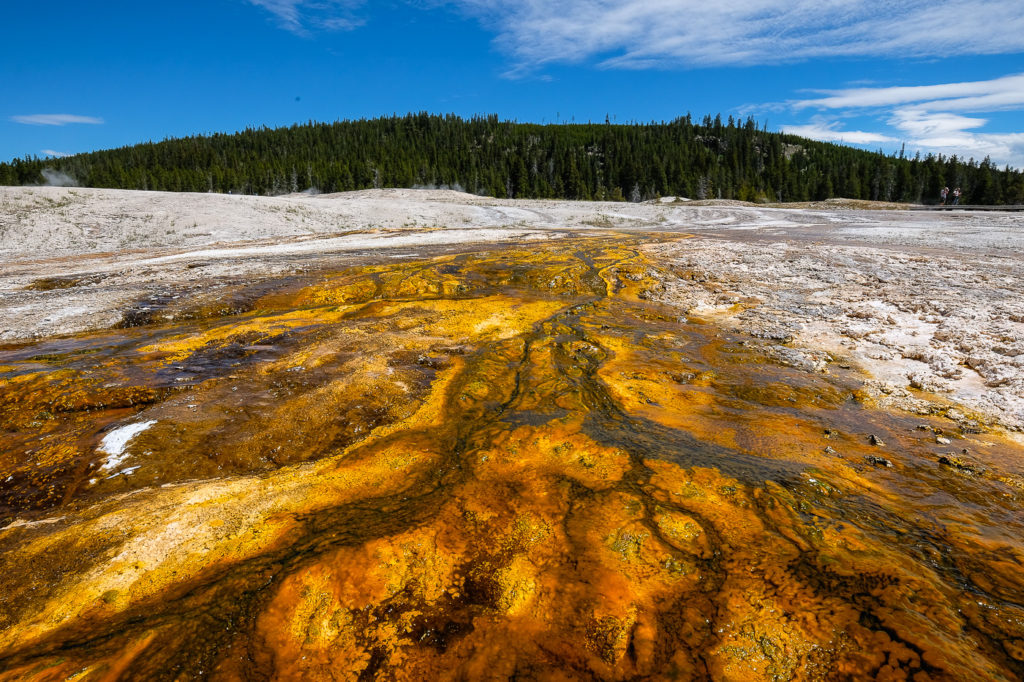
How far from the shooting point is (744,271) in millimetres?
14914

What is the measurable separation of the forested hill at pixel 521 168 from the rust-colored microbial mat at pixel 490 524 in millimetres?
86957

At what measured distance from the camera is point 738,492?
4367 mm

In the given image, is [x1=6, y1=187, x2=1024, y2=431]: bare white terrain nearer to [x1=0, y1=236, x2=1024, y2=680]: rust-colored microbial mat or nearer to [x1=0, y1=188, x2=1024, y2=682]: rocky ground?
[x1=0, y1=188, x2=1024, y2=682]: rocky ground

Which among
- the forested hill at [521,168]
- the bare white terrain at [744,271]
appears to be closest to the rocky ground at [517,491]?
the bare white terrain at [744,271]

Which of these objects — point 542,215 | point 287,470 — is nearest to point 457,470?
point 287,470

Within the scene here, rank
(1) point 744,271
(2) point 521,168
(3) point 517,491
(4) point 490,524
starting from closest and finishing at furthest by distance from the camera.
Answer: (4) point 490,524 → (3) point 517,491 → (1) point 744,271 → (2) point 521,168

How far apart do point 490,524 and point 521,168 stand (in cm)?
9480

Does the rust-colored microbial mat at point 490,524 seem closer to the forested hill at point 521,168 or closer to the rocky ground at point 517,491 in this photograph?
the rocky ground at point 517,491

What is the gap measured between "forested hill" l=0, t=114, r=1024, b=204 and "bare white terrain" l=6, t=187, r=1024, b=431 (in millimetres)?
61046

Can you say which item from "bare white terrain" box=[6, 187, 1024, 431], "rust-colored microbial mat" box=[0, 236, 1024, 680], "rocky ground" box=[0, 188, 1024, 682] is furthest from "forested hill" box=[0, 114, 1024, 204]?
"rust-colored microbial mat" box=[0, 236, 1024, 680]

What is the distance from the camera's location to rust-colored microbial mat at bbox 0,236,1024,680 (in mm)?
2914

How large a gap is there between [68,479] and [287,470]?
226 centimetres

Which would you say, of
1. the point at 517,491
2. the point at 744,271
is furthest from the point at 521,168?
the point at 517,491

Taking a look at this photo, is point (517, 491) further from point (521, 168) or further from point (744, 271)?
point (521, 168)
